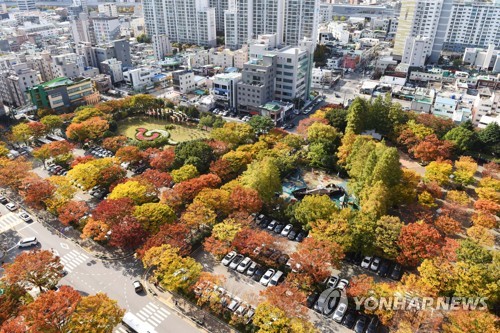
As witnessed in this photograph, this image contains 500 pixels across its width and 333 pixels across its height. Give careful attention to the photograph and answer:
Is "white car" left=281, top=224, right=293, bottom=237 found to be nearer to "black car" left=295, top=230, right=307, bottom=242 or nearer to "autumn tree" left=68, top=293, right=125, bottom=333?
"black car" left=295, top=230, right=307, bottom=242

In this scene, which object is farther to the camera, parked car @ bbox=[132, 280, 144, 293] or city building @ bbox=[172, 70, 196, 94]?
city building @ bbox=[172, 70, 196, 94]

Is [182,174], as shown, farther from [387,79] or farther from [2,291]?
[387,79]

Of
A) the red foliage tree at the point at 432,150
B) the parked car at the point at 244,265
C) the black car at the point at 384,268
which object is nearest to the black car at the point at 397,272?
the black car at the point at 384,268

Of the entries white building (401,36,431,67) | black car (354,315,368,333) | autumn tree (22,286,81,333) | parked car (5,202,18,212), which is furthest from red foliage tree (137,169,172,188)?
white building (401,36,431,67)

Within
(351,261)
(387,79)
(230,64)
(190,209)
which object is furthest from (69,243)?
(387,79)

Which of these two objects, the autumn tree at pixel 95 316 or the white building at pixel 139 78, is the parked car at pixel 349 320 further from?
the white building at pixel 139 78

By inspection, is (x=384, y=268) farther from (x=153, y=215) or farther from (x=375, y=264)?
(x=153, y=215)
